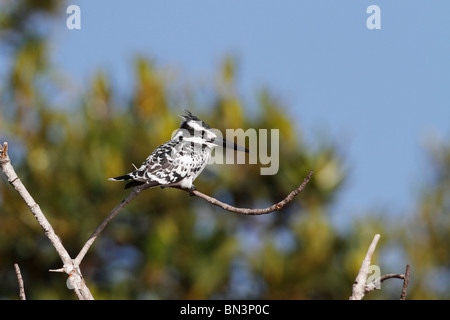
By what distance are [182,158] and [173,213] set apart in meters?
8.09

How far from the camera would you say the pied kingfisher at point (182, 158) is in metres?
2.60

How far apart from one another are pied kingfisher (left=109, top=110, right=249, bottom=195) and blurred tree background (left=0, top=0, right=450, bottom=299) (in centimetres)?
629

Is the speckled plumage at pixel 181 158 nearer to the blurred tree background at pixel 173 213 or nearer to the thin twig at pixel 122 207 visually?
the thin twig at pixel 122 207

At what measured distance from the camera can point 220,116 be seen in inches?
407

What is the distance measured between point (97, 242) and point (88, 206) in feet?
2.07

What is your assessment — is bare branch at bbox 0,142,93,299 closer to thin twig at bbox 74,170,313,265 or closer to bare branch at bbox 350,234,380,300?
thin twig at bbox 74,170,313,265

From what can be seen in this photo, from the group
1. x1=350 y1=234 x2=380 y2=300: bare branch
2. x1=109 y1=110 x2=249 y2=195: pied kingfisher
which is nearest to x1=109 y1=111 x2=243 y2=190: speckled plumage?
x1=109 y1=110 x2=249 y2=195: pied kingfisher

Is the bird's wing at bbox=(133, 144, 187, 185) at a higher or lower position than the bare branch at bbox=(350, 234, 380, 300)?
higher

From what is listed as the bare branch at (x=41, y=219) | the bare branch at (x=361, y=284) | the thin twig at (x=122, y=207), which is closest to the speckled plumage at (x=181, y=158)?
the thin twig at (x=122, y=207)

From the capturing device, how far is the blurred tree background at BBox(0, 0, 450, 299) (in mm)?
10078

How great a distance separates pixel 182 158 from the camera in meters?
3.05

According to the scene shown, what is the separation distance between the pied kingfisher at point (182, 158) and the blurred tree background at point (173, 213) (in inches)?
248

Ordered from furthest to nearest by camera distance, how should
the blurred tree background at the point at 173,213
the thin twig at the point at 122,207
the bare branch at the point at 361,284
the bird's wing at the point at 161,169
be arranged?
the blurred tree background at the point at 173,213, the bird's wing at the point at 161,169, the bare branch at the point at 361,284, the thin twig at the point at 122,207

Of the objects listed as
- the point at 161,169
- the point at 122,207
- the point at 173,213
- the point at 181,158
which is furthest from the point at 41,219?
the point at 173,213
